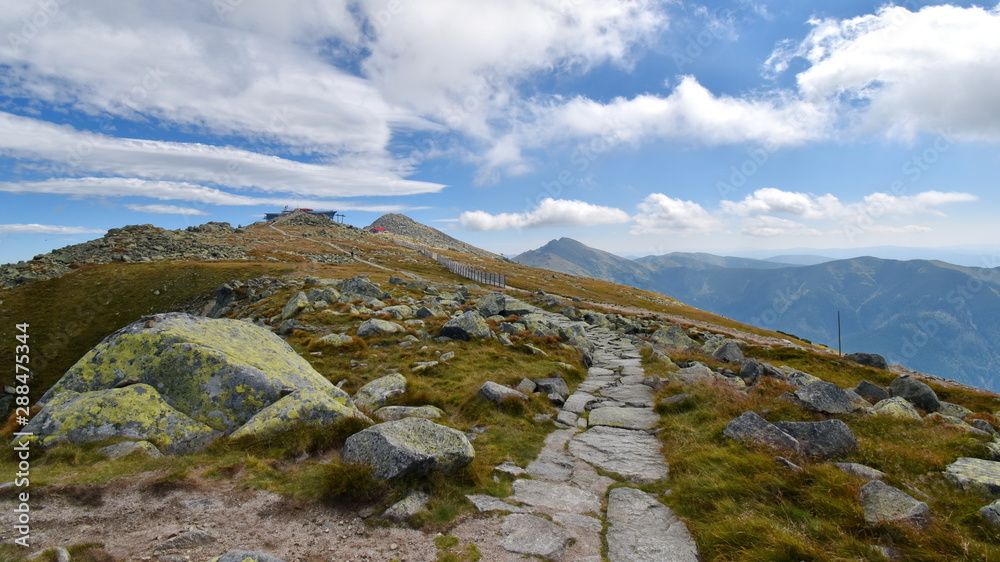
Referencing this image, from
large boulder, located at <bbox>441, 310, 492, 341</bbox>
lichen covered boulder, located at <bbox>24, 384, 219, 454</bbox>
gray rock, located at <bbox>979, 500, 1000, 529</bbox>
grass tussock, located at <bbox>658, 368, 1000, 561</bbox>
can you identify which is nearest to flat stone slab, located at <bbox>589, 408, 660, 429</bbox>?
grass tussock, located at <bbox>658, 368, 1000, 561</bbox>

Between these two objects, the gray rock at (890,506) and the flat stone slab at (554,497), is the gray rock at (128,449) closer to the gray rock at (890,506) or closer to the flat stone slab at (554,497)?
the flat stone slab at (554,497)

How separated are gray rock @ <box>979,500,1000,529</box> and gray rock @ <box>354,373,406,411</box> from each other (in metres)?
13.3

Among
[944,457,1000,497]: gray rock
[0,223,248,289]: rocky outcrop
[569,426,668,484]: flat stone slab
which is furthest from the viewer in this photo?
[0,223,248,289]: rocky outcrop

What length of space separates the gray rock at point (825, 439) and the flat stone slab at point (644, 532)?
3935mm

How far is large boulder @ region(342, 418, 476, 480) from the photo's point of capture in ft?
26.6

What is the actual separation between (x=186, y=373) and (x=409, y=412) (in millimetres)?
5967

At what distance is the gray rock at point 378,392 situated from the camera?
45.3 ft

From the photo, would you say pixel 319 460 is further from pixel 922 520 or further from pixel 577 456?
pixel 922 520

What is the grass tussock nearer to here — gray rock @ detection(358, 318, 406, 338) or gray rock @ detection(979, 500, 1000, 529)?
gray rock @ detection(979, 500, 1000, 529)

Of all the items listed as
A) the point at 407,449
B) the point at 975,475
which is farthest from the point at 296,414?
the point at 975,475

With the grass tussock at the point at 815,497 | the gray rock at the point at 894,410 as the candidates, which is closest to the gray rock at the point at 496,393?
the grass tussock at the point at 815,497

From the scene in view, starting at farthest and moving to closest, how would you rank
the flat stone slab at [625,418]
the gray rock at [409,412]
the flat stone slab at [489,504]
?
the flat stone slab at [625,418] < the gray rock at [409,412] < the flat stone slab at [489,504]

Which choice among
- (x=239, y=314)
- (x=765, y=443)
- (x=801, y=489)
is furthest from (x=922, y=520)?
(x=239, y=314)

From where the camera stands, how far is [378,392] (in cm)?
1441
